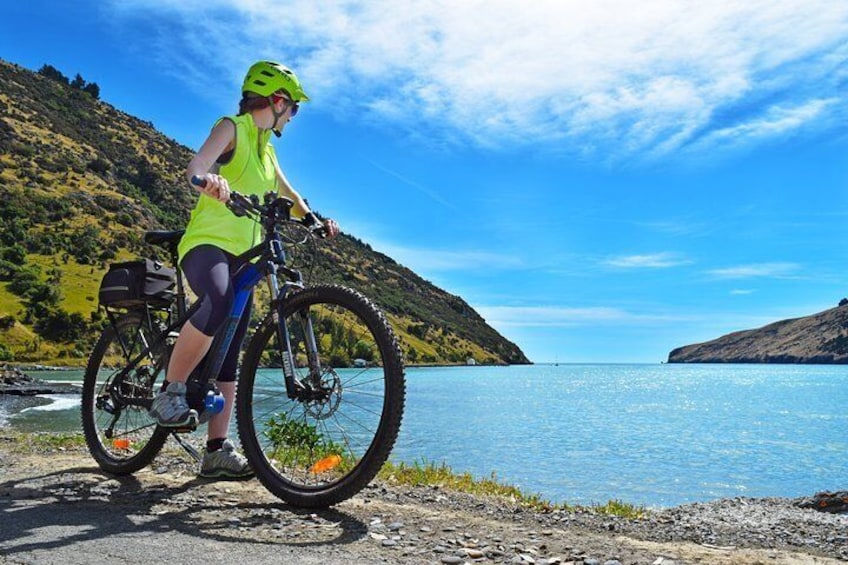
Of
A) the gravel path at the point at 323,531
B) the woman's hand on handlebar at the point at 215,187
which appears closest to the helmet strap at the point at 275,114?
the woman's hand on handlebar at the point at 215,187

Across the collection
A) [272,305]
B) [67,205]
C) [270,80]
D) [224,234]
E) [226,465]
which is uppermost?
[67,205]

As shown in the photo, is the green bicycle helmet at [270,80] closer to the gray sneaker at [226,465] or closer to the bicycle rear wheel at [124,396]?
the bicycle rear wheel at [124,396]

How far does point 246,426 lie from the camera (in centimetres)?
562

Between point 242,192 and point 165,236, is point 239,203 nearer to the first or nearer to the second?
point 242,192

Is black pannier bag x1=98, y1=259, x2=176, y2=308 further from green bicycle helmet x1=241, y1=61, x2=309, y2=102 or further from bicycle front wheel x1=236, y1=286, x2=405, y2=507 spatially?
green bicycle helmet x1=241, y1=61, x2=309, y2=102

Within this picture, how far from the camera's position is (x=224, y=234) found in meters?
5.65

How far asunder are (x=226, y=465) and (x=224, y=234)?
211cm

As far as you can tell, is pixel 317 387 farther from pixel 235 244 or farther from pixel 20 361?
pixel 20 361

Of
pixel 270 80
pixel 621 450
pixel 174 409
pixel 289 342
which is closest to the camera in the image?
pixel 174 409

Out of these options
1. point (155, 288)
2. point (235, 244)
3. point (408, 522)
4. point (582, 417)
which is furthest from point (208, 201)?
point (582, 417)

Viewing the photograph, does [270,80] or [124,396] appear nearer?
[270,80]

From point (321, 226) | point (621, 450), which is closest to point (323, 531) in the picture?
point (321, 226)

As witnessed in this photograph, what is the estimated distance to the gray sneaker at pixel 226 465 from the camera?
5938 millimetres

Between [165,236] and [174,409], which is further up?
[165,236]
